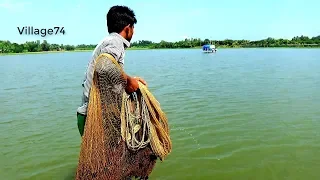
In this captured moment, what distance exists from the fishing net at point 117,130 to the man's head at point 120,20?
0.36 meters

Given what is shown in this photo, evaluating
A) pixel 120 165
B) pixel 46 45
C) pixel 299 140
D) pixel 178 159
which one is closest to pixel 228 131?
pixel 299 140

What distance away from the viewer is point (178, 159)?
6008 millimetres

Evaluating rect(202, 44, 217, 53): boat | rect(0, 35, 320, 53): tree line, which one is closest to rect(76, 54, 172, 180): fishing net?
rect(202, 44, 217, 53): boat

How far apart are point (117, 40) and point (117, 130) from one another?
0.90 meters

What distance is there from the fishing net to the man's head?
1.17 ft

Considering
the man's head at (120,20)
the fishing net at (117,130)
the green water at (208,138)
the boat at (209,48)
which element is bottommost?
the green water at (208,138)

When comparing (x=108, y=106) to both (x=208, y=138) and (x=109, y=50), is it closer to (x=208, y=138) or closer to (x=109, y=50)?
(x=109, y=50)

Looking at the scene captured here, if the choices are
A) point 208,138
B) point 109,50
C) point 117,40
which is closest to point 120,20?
point 117,40

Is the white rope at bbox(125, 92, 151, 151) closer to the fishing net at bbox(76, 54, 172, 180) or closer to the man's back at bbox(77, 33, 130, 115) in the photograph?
the fishing net at bbox(76, 54, 172, 180)

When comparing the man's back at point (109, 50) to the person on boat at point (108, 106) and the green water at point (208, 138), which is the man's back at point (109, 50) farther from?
the green water at point (208, 138)

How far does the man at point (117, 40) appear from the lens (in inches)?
126

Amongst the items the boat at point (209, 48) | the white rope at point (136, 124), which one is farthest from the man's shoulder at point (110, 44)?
the boat at point (209, 48)

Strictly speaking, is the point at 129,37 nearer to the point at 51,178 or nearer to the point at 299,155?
the point at 51,178

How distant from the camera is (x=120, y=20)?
3.29 m
